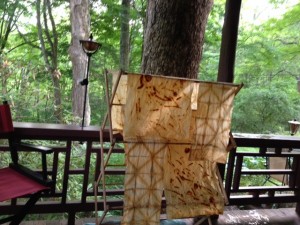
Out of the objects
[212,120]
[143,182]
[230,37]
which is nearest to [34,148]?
[143,182]

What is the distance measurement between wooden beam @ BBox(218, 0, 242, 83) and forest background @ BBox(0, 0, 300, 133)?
4.18 metres

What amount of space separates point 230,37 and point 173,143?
109cm

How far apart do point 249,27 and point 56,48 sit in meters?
5.05

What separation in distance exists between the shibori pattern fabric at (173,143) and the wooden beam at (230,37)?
1.95ft

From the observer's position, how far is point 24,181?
171 cm

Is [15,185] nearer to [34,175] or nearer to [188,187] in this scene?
[34,175]

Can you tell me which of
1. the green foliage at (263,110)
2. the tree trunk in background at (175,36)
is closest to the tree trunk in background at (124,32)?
the green foliage at (263,110)

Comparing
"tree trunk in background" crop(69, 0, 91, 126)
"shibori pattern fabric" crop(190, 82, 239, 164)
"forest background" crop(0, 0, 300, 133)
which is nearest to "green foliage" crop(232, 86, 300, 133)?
"forest background" crop(0, 0, 300, 133)

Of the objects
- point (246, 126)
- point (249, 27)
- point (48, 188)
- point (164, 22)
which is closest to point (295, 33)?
point (249, 27)

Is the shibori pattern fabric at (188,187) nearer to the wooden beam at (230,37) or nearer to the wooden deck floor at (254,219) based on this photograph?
the wooden deck floor at (254,219)

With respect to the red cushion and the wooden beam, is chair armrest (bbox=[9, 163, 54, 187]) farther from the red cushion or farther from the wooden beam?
the wooden beam

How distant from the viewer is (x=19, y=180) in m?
1.73

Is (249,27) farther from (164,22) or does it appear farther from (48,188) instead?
(48,188)

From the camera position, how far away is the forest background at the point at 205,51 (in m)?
6.53
